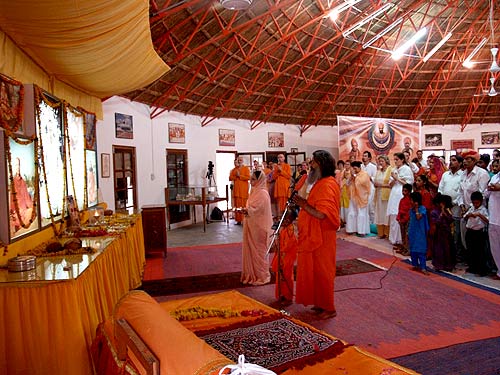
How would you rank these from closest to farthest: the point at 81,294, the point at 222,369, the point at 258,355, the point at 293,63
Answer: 1. the point at 222,369
2. the point at 258,355
3. the point at 81,294
4. the point at 293,63

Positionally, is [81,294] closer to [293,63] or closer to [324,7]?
[324,7]

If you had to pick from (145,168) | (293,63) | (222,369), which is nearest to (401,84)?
(293,63)

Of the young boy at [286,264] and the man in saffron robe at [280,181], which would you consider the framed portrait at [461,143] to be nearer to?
the man in saffron robe at [280,181]

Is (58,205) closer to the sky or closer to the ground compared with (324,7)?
closer to the ground

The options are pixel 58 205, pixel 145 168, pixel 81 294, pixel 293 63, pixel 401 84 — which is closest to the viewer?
pixel 81 294

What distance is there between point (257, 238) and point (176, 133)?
274 inches

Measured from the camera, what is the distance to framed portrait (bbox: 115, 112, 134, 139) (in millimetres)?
9016

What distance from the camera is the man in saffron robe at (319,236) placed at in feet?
12.1

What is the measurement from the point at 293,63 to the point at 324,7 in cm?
216

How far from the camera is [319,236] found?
12.1 ft

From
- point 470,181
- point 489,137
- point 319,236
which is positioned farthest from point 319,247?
point 489,137

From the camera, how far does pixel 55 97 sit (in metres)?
4.54

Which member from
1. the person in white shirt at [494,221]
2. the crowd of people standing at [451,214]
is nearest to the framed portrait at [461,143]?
the crowd of people standing at [451,214]

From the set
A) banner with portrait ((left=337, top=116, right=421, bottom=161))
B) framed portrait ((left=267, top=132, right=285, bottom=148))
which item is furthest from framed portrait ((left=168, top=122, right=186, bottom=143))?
banner with portrait ((left=337, top=116, right=421, bottom=161))
